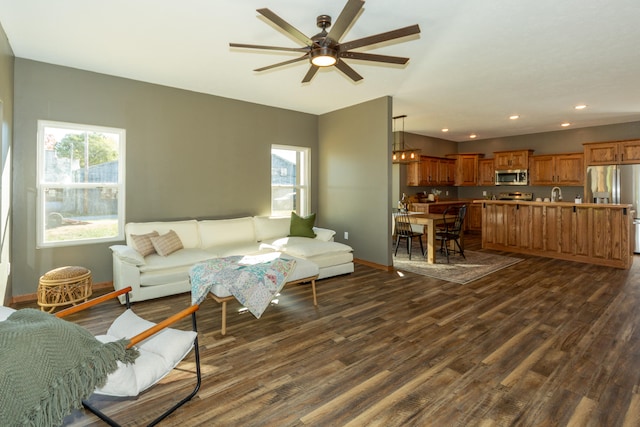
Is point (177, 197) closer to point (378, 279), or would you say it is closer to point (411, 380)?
point (378, 279)

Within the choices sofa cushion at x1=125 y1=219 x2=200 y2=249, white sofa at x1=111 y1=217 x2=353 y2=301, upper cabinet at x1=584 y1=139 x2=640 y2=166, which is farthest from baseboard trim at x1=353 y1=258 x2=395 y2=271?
upper cabinet at x1=584 y1=139 x2=640 y2=166

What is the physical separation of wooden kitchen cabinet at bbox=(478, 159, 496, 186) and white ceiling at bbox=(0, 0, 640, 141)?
3659 mm

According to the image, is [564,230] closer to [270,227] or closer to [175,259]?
[270,227]

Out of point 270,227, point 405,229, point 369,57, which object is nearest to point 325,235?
point 270,227

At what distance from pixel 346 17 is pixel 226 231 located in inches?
146

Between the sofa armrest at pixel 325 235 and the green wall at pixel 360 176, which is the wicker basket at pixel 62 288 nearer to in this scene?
the sofa armrest at pixel 325 235

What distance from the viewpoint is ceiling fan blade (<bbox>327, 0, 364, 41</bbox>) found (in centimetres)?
201

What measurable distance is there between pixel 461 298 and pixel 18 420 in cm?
404

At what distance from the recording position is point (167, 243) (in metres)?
4.32

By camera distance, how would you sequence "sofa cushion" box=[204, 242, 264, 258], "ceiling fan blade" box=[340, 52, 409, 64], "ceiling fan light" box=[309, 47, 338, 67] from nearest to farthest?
"ceiling fan light" box=[309, 47, 338, 67]
"ceiling fan blade" box=[340, 52, 409, 64]
"sofa cushion" box=[204, 242, 264, 258]

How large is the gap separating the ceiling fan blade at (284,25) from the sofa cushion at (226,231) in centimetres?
330

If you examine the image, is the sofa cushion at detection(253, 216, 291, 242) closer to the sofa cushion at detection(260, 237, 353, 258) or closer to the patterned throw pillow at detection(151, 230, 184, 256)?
the sofa cushion at detection(260, 237, 353, 258)

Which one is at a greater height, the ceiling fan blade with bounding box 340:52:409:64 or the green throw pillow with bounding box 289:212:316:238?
the ceiling fan blade with bounding box 340:52:409:64

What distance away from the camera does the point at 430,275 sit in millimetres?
5039
